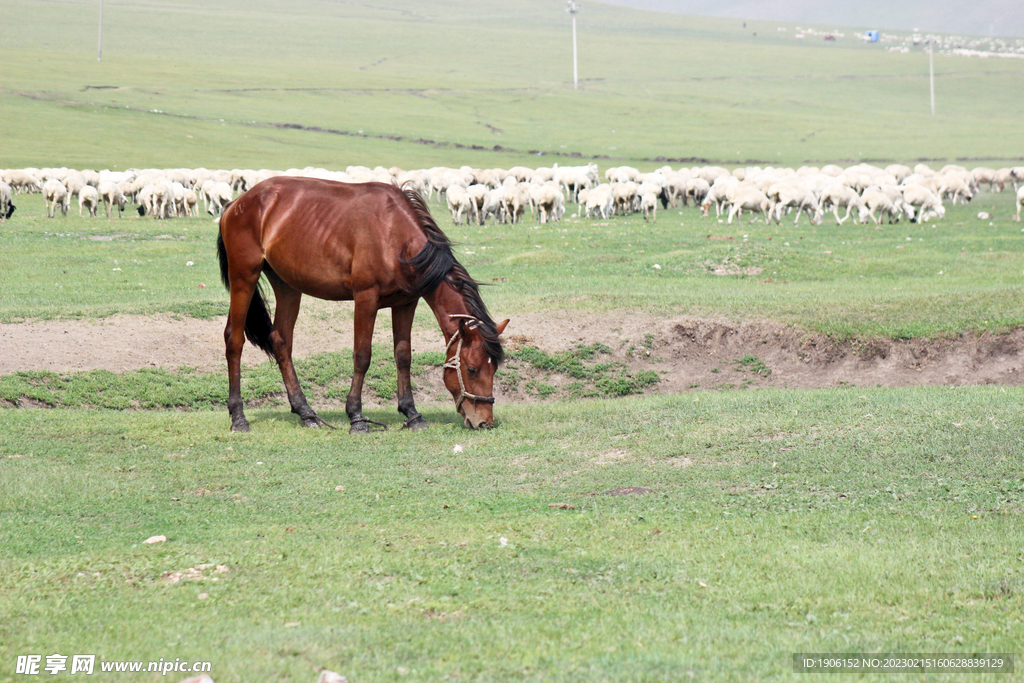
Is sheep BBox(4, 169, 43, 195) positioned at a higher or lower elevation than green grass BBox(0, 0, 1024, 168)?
lower

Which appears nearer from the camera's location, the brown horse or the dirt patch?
the brown horse

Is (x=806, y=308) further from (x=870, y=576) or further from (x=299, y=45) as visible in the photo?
(x=299, y=45)

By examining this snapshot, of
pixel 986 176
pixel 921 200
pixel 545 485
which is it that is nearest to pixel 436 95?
pixel 986 176

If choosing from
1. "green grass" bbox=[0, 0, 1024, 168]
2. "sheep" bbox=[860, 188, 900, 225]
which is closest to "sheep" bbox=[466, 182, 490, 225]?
"sheep" bbox=[860, 188, 900, 225]

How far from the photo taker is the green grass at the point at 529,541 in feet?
14.9

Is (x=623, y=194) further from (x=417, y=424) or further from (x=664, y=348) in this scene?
(x=417, y=424)

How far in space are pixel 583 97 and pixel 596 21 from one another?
9042 cm

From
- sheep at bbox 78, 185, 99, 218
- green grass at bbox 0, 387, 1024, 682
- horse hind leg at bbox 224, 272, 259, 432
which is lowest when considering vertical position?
green grass at bbox 0, 387, 1024, 682

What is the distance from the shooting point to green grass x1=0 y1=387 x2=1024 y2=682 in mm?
4539

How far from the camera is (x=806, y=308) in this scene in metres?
14.7

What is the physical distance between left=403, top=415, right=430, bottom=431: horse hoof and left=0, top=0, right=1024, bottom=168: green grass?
40852 millimetres

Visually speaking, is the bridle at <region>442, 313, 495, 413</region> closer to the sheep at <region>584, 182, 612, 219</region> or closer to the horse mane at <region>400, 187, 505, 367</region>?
the horse mane at <region>400, 187, 505, 367</region>

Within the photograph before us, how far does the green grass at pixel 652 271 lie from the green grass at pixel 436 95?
27.5 m

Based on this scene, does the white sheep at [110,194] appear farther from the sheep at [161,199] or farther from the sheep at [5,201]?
the sheep at [5,201]
